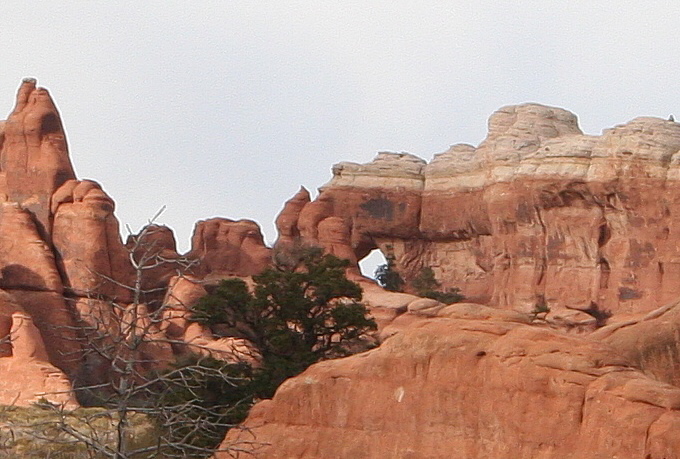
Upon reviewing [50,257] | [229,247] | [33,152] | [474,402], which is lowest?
[229,247]

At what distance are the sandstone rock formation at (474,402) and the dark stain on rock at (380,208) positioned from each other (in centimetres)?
5732

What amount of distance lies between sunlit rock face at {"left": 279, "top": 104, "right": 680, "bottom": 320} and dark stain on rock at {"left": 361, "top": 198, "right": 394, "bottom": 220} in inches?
1.9

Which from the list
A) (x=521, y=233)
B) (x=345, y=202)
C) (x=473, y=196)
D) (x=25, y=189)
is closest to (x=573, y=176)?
(x=521, y=233)

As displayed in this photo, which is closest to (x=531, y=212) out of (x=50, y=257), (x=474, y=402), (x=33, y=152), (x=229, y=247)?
(x=229, y=247)

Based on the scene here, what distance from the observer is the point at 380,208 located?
298 feet

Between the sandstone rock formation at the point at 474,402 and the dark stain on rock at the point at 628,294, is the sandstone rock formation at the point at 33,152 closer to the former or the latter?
the dark stain on rock at the point at 628,294

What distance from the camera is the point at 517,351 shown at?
28406 mm

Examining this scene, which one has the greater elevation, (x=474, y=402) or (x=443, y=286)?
(x=474, y=402)

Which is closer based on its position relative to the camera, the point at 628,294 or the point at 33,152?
the point at 33,152

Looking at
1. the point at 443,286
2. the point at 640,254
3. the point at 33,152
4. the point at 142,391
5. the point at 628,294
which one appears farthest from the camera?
the point at 443,286

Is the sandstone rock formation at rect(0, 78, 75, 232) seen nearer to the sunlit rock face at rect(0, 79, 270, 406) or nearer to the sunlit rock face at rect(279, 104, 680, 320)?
the sunlit rock face at rect(0, 79, 270, 406)

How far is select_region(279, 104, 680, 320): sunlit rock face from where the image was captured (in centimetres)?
7350

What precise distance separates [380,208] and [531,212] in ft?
41.0

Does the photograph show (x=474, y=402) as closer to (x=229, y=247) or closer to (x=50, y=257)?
(x=50, y=257)
